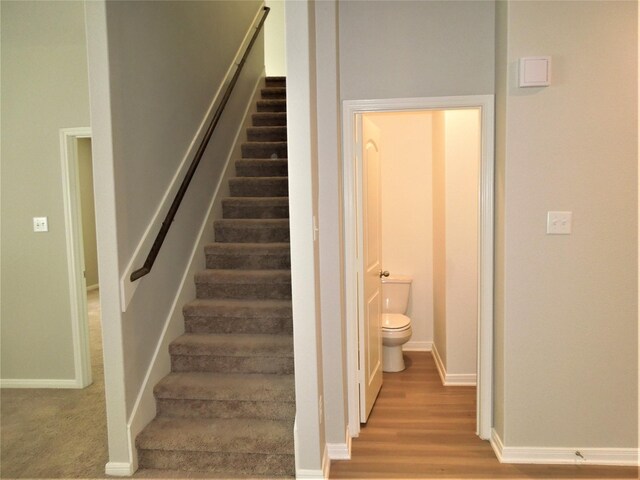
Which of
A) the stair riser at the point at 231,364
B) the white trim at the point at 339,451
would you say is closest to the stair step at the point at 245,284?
the stair riser at the point at 231,364

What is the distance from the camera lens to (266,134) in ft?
15.0

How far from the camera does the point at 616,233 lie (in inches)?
92.6

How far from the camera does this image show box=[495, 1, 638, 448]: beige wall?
231 cm

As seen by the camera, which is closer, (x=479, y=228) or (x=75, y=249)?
(x=479, y=228)

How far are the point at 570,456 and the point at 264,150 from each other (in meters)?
3.36

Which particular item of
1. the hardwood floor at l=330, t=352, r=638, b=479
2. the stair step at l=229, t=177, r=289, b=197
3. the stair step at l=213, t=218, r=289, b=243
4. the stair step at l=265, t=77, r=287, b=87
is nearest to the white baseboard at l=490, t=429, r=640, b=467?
the hardwood floor at l=330, t=352, r=638, b=479

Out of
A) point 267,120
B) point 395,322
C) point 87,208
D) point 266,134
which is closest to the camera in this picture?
point 395,322

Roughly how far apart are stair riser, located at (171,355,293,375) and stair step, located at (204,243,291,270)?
2.59ft

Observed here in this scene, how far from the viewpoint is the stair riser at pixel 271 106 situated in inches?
193

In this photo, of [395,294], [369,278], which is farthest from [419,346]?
[369,278]

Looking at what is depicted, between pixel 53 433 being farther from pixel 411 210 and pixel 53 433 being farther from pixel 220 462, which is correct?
pixel 411 210

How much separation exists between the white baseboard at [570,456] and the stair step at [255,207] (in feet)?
7.46

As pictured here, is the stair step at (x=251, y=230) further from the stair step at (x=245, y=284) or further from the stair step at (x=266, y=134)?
the stair step at (x=266, y=134)

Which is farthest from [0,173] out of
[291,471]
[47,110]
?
[291,471]
